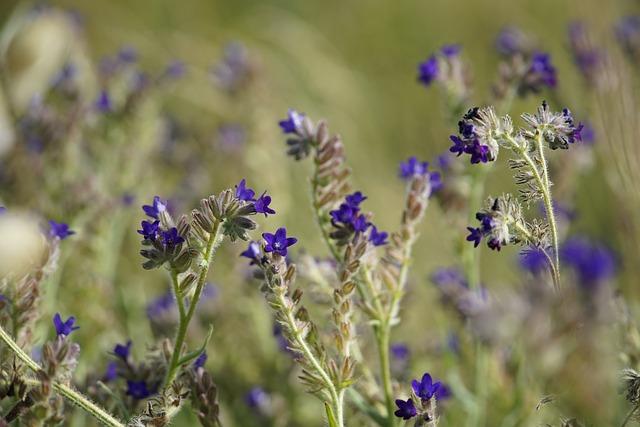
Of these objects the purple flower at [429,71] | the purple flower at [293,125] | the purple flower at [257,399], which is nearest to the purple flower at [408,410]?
the purple flower at [293,125]

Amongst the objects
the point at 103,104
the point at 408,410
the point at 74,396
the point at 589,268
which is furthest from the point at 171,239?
the point at 103,104

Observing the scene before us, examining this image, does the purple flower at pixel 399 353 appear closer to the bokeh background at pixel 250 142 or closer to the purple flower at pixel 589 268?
the bokeh background at pixel 250 142

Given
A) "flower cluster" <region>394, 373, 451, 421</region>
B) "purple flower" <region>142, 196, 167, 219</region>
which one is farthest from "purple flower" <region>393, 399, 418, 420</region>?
"purple flower" <region>142, 196, 167, 219</region>

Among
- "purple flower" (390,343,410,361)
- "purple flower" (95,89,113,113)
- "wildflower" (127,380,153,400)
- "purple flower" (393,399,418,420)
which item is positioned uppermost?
"purple flower" (95,89,113,113)

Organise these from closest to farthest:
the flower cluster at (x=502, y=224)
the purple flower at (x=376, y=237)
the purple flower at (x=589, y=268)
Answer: the purple flower at (x=589, y=268)
the flower cluster at (x=502, y=224)
the purple flower at (x=376, y=237)

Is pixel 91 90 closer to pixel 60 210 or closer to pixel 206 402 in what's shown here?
pixel 60 210

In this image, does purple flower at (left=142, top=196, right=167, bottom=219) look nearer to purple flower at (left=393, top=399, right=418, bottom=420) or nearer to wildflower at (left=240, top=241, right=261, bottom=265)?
wildflower at (left=240, top=241, right=261, bottom=265)
